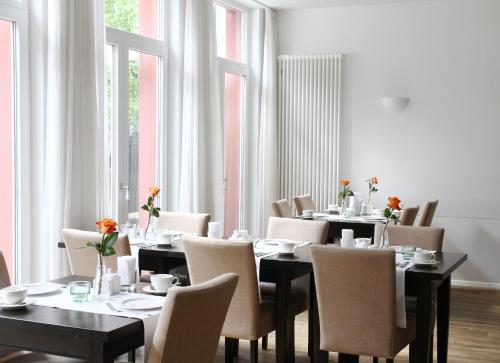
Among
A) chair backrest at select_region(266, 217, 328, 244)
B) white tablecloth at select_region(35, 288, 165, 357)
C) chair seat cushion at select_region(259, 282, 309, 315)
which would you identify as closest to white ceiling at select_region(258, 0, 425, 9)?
chair backrest at select_region(266, 217, 328, 244)

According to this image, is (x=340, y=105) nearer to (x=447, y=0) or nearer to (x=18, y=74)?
(x=447, y=0)

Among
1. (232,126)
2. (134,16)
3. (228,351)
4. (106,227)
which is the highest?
(134,16)

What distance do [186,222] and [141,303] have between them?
A: 2446mm

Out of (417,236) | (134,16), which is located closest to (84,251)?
(417,236)

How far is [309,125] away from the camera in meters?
8.19

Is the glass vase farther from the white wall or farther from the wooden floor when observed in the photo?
the white wall

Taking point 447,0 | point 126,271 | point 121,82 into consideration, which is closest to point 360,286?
point 126,271

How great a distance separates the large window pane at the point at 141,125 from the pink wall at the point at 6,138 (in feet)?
4.64

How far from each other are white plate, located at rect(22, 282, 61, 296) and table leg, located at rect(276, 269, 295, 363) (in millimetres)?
1353

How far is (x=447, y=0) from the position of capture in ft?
24.7

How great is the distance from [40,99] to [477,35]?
15.6ft

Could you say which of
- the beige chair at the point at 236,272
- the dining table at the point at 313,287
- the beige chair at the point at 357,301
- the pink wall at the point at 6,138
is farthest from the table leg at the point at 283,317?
the pink wall at the point at 6,138

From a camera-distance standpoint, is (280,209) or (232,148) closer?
(280,209)

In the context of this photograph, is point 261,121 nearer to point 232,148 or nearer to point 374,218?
point 232,148
